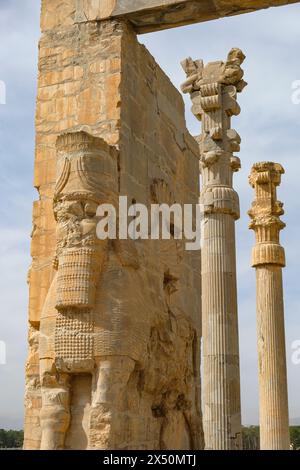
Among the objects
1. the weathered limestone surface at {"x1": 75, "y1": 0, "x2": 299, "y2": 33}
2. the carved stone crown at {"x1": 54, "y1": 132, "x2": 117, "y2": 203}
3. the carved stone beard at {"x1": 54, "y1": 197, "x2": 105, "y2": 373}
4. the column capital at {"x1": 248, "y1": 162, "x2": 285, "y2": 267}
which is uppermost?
the column capital at {"x1": 248, "y1": 162, "x2": 285, "y2": 267}

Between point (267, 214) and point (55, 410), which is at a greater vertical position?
point (267, 214)

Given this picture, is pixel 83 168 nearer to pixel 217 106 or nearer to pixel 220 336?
pixel 220 336

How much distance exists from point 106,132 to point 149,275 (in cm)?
120

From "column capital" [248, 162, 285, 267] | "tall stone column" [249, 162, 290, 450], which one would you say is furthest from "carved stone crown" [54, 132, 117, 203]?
"column capital" [248, 162, 285, 267]

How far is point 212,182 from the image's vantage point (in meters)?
12.8

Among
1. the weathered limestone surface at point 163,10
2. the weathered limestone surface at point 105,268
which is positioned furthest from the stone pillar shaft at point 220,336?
the weathered limestone surface at point 163,10

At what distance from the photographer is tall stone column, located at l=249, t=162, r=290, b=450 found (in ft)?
48.0

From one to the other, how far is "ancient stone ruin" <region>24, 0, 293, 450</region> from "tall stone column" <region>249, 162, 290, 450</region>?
7969 millimetres

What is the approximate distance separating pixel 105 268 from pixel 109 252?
0.43 feet

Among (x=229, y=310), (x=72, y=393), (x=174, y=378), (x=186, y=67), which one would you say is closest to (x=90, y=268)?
(x=72, y=393)

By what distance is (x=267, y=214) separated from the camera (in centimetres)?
1579

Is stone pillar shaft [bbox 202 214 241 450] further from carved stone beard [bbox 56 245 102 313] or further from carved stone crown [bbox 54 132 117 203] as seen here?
carved stone crown [bbox 54 132 117 203]

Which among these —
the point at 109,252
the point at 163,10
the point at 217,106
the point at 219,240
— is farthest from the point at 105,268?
the point at 217,106

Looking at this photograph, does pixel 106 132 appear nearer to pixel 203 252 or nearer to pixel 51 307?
pixel 51 307
